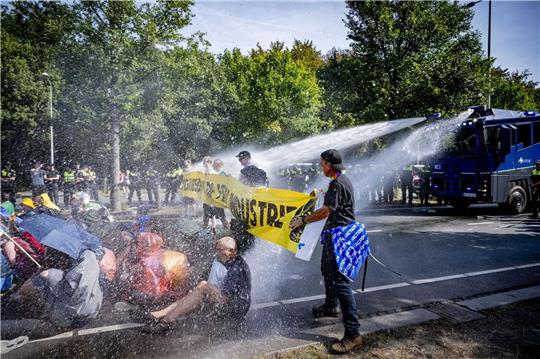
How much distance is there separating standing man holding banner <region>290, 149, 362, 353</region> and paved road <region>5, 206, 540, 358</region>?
681 millimetres

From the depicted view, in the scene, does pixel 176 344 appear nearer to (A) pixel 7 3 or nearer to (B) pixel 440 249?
(B) pixel 440 249

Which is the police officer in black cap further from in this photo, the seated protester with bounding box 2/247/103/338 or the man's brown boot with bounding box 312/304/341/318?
the seated protester with bounding box 2/247/103/338

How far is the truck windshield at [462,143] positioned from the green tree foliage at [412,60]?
4242mm

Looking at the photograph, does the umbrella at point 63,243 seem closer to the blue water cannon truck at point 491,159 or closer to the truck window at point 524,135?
the blue water cannon truck at point 491,159

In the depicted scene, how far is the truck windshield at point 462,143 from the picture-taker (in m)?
12.7

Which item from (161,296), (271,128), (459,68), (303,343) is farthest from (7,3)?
(459,68)

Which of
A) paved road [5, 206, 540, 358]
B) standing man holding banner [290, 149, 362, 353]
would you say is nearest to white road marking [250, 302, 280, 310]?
paved road [5, 206, 540, 358]

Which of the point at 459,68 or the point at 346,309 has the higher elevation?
the point at 459,68

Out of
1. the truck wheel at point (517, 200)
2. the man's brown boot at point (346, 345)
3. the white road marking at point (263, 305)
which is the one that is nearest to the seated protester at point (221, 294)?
the white road marking at point (263, 305)

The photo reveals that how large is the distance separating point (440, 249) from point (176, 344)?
6355 millimetres

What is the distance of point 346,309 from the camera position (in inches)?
142

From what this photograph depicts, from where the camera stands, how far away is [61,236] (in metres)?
4.27

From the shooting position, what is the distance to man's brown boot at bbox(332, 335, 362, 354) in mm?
3494

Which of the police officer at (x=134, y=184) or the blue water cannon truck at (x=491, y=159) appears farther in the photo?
the police officer at (x=134, y=184)
